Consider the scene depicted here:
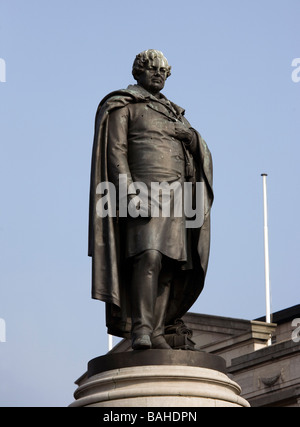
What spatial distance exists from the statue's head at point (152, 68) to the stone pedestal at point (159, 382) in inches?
151

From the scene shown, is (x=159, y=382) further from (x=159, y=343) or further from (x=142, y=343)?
(x=159, y=343)

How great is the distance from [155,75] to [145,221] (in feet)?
7.31

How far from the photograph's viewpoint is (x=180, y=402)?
14750 mm

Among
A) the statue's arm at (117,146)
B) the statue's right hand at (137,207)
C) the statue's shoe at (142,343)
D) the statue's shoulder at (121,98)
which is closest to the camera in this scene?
the statue's shoe at (142,343)

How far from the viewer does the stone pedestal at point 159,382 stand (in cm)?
1480

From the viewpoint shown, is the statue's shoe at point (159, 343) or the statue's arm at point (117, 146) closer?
the statue's shoe at point (159, 343)

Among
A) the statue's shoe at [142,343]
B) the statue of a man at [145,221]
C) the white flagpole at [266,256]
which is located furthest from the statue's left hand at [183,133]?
the white flagpole at [266,256]

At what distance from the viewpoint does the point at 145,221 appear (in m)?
16.1

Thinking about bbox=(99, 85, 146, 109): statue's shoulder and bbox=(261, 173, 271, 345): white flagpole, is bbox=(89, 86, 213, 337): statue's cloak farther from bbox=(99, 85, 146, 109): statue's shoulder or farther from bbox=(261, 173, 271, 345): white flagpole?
bbox=(261, 173, 271, 345): white flagpole

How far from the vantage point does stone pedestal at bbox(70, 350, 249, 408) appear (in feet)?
48.5

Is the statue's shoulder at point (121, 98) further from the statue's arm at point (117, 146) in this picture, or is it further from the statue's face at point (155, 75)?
the statue's face at point (155, 75)
